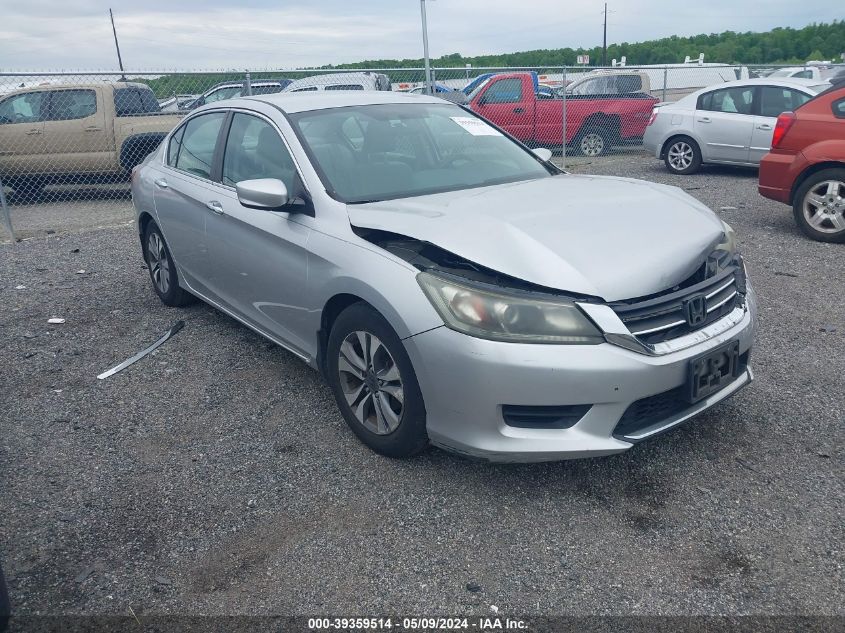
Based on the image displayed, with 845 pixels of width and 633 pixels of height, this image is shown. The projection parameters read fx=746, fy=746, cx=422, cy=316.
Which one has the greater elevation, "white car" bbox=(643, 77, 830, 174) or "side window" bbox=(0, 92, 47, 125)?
"side window" bbox=(0, 92, 47, 125)

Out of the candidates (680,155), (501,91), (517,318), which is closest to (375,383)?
(517,318)

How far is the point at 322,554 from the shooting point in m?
2.84

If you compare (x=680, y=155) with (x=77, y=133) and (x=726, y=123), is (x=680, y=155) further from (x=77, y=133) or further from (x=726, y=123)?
(x=77, y=133)

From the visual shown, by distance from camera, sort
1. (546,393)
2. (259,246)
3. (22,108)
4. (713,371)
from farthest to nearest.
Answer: (22,108), (259,246), (713,371), (546,393)

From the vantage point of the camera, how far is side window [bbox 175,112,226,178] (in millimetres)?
4863

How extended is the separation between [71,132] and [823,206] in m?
10.1

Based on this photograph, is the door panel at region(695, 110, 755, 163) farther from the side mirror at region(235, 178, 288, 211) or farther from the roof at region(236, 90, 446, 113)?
the side mirror at region(235, 178, 288, 211)

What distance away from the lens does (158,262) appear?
19.3 ft

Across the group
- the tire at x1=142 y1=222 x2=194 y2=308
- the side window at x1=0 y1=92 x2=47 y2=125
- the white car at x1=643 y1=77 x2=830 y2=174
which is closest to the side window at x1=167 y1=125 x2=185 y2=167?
the tire at x1=142 y1=222 x2=194 y2=308

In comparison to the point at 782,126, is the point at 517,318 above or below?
below

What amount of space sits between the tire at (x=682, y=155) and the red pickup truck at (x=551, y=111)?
245 centimetres

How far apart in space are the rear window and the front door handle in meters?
7.91

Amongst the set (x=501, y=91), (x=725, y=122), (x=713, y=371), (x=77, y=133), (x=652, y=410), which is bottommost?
(x=652, y=410)

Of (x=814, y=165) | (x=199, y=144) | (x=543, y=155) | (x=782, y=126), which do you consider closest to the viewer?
(x=543, y=155)
